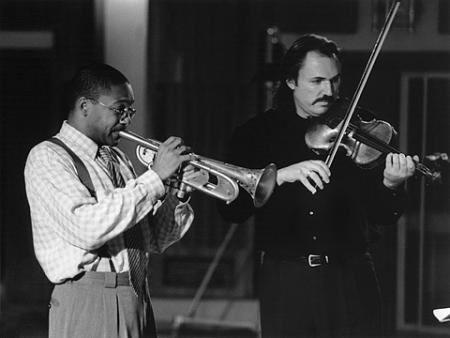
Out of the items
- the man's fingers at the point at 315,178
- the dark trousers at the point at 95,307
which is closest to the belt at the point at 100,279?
the dark trousers at the point at 95,307

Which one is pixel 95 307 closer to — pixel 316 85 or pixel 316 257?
pixel 316 257

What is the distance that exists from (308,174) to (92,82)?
1.08 metres

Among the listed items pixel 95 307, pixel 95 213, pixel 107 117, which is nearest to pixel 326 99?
pixel 107 117

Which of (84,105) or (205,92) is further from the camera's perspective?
(205,92)

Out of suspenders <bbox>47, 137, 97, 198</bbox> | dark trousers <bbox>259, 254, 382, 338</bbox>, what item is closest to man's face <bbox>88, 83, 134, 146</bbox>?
suspenders <bbox>47, 137, 97, 198</bbox>

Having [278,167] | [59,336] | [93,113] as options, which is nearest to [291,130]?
[278,167]

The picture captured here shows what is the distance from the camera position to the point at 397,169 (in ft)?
12.4

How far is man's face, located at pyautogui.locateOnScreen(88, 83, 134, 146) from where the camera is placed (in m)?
3.33

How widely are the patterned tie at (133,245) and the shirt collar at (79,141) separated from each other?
6 cm

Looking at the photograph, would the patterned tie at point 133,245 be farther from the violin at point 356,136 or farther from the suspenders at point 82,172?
the violin at point 356,136

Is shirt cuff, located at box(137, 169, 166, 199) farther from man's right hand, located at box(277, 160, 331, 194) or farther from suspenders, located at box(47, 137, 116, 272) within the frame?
man's right hand, located at box(277, 160, 331, 194)

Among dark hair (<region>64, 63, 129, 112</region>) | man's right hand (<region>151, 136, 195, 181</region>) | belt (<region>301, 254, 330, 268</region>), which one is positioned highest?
dark hair (<region>64, 63, 129, 112</region>)

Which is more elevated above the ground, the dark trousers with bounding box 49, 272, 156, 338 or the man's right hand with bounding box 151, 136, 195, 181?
the man's right hand with bounding box 151, 136, 195, 181

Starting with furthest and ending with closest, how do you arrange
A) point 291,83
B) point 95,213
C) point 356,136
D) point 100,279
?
point 291,83 < point 356,136 < point 100,279 < point 95,213
